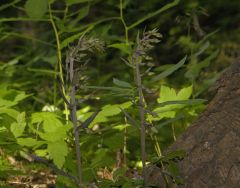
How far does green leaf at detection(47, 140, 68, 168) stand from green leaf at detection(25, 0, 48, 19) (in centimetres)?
64

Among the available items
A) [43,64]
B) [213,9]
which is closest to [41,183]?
[43,64]

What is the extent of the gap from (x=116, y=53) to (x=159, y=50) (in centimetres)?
67

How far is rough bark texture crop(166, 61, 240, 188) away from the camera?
5.25 feet

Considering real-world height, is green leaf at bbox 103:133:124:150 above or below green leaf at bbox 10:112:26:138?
below

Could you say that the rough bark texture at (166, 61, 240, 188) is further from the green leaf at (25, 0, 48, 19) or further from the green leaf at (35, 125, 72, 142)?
the green leaf at (25, 0, 48, 19)

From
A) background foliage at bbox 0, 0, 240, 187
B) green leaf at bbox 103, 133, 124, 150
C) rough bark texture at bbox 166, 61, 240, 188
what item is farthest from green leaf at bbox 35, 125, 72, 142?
rough bark texture at bbox 166, 61, 240, 188

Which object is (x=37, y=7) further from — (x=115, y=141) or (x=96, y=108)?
(x=96, y=108)

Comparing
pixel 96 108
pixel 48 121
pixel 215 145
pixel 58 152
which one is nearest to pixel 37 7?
pixel 48 121

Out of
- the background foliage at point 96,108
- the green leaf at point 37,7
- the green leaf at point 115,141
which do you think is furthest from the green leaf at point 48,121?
the green leaf at point 37,7

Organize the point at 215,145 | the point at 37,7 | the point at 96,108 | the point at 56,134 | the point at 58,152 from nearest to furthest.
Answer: the point at 215,145
the point at 58,152
the point at 56,134
the point at 37,7
the point at 96,108

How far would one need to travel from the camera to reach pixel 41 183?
8.31 feet

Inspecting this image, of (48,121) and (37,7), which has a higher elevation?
(37,7)

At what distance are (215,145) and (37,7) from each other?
3.45 feet

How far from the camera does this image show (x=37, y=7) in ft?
7.18
